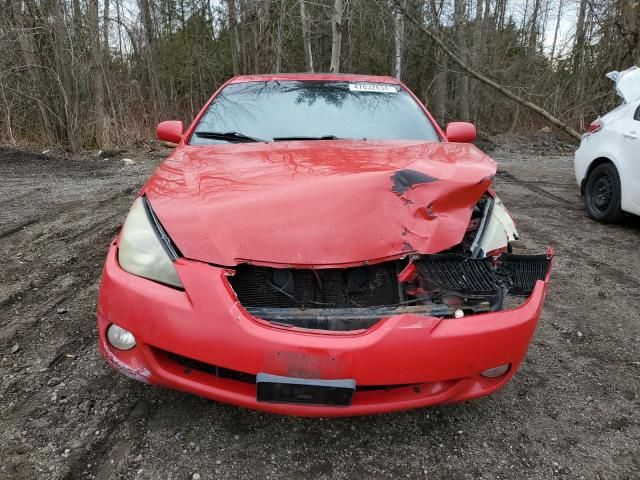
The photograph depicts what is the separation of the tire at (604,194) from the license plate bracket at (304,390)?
14.6ft

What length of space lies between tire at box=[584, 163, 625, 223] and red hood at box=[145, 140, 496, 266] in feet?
10.6

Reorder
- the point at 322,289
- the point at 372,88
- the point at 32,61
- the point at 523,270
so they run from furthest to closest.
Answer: the point at 32,61 → the point at 372,88 → the point at 523,270 → the point at 322,289

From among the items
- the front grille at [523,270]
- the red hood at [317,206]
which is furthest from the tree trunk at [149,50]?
the front grille at [523,270]

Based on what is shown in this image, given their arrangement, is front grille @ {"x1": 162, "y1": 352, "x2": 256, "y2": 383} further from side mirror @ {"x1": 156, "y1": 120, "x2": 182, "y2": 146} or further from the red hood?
side mirror @ {"x1": 156, "y1": 120, "x2": 182, "y2": 146}

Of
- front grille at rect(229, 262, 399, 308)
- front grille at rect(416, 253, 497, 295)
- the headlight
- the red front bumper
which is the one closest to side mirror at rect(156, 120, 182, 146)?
the headlight

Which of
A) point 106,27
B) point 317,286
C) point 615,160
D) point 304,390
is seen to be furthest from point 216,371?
point 106,27

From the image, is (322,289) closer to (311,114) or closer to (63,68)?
(311,114)

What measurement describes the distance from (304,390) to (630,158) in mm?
4452

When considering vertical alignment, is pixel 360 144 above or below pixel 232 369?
above

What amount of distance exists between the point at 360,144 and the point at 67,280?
2.25 m

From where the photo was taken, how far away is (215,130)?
3117mm

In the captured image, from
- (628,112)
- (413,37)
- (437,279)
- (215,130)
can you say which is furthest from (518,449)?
(413,37)

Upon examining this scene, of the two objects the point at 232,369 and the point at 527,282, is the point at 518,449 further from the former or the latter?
the point at 232,369

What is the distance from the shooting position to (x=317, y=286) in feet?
5.90
